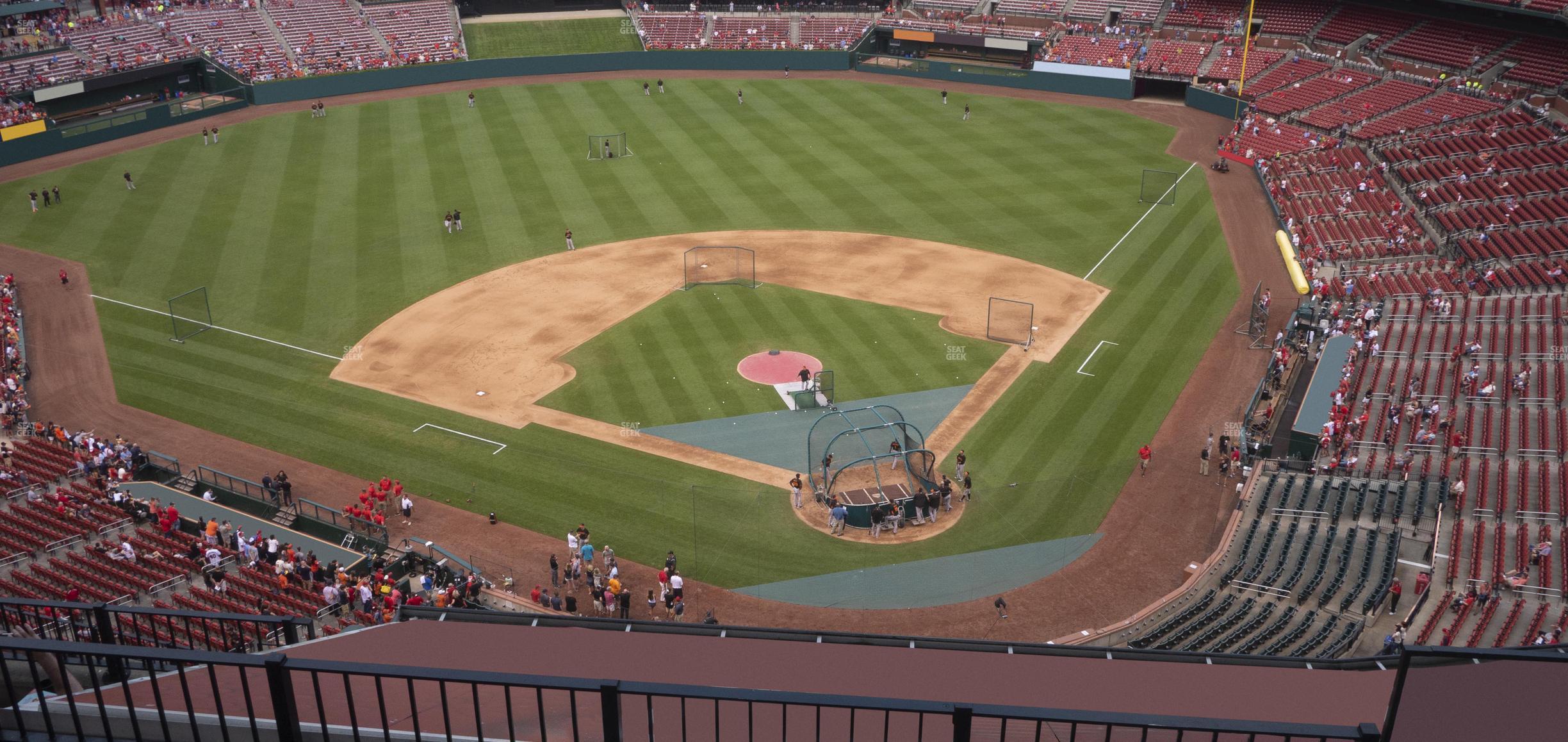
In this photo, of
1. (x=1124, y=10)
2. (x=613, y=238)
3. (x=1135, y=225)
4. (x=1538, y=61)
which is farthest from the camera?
(x=1124, y=10)

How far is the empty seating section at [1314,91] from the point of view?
2608 inches

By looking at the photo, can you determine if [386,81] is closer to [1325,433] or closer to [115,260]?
[115,260]

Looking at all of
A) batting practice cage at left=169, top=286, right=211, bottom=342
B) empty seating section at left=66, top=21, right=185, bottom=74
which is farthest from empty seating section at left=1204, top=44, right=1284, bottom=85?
empty seating section at left=66, top=21, right=185, bottom=74

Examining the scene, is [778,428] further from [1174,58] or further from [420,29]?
[420,29]

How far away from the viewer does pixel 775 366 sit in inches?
1615

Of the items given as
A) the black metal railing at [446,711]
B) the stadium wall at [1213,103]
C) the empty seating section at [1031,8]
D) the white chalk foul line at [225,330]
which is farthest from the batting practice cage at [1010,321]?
the empty seating section at [1031,8]

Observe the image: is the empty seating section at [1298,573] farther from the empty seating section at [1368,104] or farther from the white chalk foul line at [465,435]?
the empty seating section at [1368,104]

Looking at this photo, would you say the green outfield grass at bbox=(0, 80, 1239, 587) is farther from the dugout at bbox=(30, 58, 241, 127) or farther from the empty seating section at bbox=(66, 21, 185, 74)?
the empty seating section at bbox=(66, 21, 185, 74)

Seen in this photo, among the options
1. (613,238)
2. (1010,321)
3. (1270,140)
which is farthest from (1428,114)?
(613,238)

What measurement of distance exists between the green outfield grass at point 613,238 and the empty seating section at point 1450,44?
14711 millimetres

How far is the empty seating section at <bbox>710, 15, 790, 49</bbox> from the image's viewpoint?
84.1 meters

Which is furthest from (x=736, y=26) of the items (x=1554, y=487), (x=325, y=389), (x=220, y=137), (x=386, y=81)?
(x=1554, y=487)

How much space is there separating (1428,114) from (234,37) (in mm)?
72118

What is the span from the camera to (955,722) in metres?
7.70
